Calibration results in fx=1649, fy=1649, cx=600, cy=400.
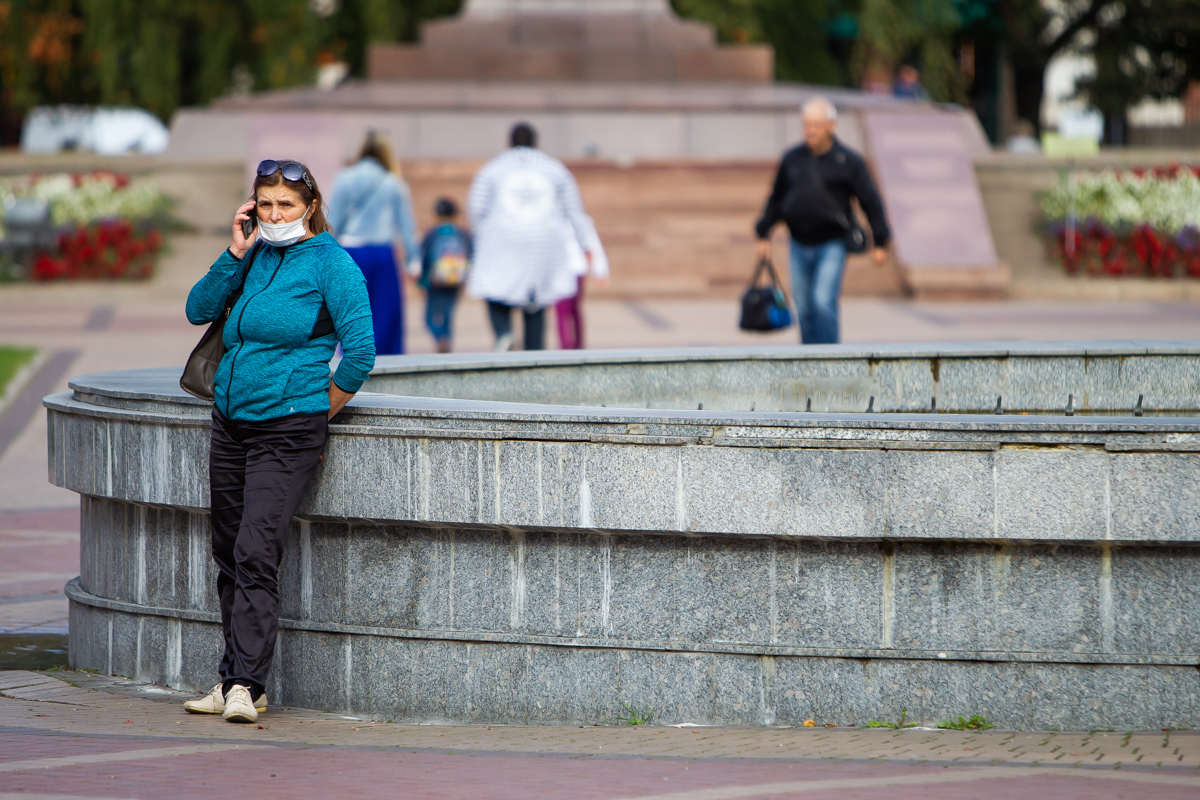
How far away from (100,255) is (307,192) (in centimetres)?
1551

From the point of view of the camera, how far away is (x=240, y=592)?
4.83 m

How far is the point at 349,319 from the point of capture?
488cm

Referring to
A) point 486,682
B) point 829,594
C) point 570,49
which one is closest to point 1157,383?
point 829,594

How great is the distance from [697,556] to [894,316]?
12.3 metres

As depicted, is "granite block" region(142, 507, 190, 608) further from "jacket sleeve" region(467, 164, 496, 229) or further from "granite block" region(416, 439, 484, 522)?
"jacket sleeve" region(467, 164, 496, 229)

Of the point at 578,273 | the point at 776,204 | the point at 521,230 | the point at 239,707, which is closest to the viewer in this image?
the point at 239,707

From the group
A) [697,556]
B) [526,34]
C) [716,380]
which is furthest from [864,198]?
[526,34]

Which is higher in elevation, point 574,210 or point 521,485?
point 574,210

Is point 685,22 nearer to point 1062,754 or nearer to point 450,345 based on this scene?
point 450,345

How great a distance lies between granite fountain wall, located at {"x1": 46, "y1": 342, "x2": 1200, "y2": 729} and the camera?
14.6ft

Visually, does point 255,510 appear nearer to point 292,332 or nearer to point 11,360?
point 292,332

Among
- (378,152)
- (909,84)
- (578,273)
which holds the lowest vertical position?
(578,273)

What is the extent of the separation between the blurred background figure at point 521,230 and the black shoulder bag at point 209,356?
17.8 ft

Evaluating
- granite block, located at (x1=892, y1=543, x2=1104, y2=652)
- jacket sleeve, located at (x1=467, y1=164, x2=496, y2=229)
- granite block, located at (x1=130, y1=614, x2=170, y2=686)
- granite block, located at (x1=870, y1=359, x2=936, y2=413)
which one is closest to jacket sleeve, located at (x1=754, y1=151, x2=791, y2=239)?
jacket sleeve, located at (x1=467, y1=164, x2=496, y2=229)
